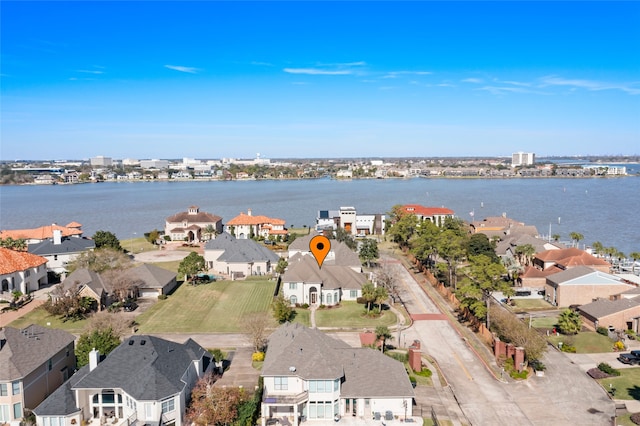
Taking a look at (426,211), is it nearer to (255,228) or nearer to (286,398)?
(255,228)

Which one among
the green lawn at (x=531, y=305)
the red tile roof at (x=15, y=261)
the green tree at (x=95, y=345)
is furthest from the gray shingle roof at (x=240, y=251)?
the green tree at (x=95, y=345)

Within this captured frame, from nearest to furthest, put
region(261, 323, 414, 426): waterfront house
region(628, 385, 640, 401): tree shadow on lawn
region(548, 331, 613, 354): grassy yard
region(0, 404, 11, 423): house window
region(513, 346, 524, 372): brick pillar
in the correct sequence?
1. region(0, 404, 11, 423): house window
2. region(261, 323, 414, 426): waterfront house
3. region(628, 385, 640, 401): tree shadow on lawn
4. region(513, 346, 524, 372): brick pillar
5. region(548, 331, 613, 354): grassy yard

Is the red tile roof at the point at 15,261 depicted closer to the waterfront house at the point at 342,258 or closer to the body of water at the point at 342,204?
the waterfront house at the point at 342,258

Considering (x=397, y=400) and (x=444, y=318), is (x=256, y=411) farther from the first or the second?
(x=444, y=318)

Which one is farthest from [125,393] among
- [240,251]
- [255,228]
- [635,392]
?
[255,228]

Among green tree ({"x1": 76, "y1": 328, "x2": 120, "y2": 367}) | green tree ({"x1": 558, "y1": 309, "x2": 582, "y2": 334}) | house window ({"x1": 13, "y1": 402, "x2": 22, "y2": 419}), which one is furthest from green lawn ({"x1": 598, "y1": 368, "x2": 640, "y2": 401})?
house window ({"x1": 13, "y1": 402, "x2": 22, "y2": 419})

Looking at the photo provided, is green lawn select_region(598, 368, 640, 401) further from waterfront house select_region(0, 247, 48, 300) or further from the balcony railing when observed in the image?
waterfront house select_region(0, 247, 48, 300)
